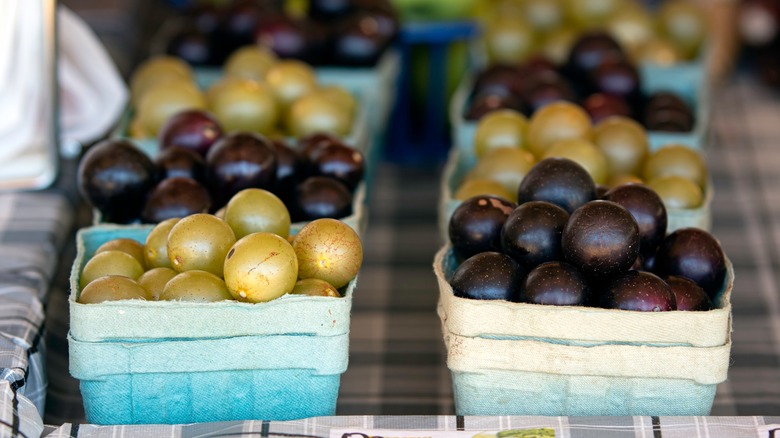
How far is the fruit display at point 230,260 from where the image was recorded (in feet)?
4.38

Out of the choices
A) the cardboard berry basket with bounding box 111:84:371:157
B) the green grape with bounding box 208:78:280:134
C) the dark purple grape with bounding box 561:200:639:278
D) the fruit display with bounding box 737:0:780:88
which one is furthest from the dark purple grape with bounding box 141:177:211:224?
the fruit display with bounding box 737:0:780:88

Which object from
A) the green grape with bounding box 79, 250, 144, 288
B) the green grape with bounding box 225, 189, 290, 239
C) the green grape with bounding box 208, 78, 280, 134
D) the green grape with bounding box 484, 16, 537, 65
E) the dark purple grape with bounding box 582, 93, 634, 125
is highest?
the green grape with bounding box 484, 16, 537, 65

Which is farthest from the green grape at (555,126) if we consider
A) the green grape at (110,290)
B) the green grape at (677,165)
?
the green grape at (110,290)

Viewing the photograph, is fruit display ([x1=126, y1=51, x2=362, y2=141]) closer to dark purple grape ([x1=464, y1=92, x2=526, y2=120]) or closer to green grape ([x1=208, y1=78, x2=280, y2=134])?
green grape ([x1=208, y1=78, x2=280, y2=134])

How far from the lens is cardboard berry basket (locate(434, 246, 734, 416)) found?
1316 mm

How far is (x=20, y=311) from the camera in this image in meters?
1.54

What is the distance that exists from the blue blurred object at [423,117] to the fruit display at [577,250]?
146cm

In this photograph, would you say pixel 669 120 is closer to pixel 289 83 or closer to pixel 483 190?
pixel 483 190

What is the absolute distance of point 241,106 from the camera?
6.88 feet

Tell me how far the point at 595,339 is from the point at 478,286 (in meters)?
0.19

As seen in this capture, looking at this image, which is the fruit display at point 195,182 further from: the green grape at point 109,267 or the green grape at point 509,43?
the green grape at point 509,43

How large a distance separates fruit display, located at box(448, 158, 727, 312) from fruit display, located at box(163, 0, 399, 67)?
112cm

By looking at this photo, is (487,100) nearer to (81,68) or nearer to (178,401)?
(81,68)

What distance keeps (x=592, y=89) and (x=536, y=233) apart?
107cm
